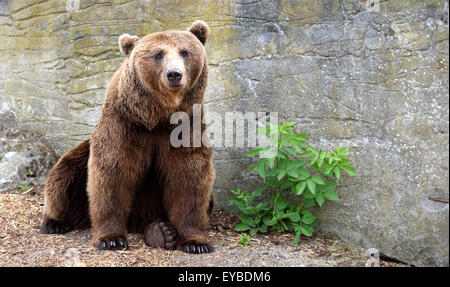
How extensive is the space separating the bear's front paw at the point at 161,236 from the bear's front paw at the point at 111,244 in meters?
0.23

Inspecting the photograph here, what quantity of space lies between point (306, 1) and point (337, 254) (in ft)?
7.42

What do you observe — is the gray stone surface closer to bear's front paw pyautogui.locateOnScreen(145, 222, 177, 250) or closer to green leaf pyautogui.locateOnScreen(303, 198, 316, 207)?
bear's front paw pyautogui.locateOnScreen(145, 222, 177, 250)

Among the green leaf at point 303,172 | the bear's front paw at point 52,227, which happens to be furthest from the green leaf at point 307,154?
the bear's front paw at point 52,227

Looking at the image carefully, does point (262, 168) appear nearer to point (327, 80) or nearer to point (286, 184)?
point (286, 184)

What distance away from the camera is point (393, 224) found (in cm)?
392

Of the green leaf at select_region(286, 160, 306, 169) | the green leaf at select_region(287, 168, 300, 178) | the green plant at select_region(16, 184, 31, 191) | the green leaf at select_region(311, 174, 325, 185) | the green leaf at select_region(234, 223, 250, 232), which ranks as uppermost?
the green leaf at select_region(286, 160, 306, 169)

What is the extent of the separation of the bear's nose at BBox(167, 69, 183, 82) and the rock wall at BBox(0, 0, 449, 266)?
136cm

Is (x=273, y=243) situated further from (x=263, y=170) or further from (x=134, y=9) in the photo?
(x=134, y=9)

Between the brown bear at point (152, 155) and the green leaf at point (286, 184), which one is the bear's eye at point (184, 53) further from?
the green leaf at point (286, 184)

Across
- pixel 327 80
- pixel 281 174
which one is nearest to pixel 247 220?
pixel 281 174

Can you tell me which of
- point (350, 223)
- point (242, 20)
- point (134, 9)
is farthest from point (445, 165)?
point (134, 9)

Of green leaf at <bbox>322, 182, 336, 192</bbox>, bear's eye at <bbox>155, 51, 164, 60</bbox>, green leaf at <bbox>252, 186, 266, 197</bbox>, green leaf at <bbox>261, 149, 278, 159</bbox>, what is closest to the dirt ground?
green leaf at <bbox>252, 186, 266, 197</bbox>

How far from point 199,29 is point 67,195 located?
1.88 m

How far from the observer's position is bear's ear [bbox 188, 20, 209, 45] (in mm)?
3775
